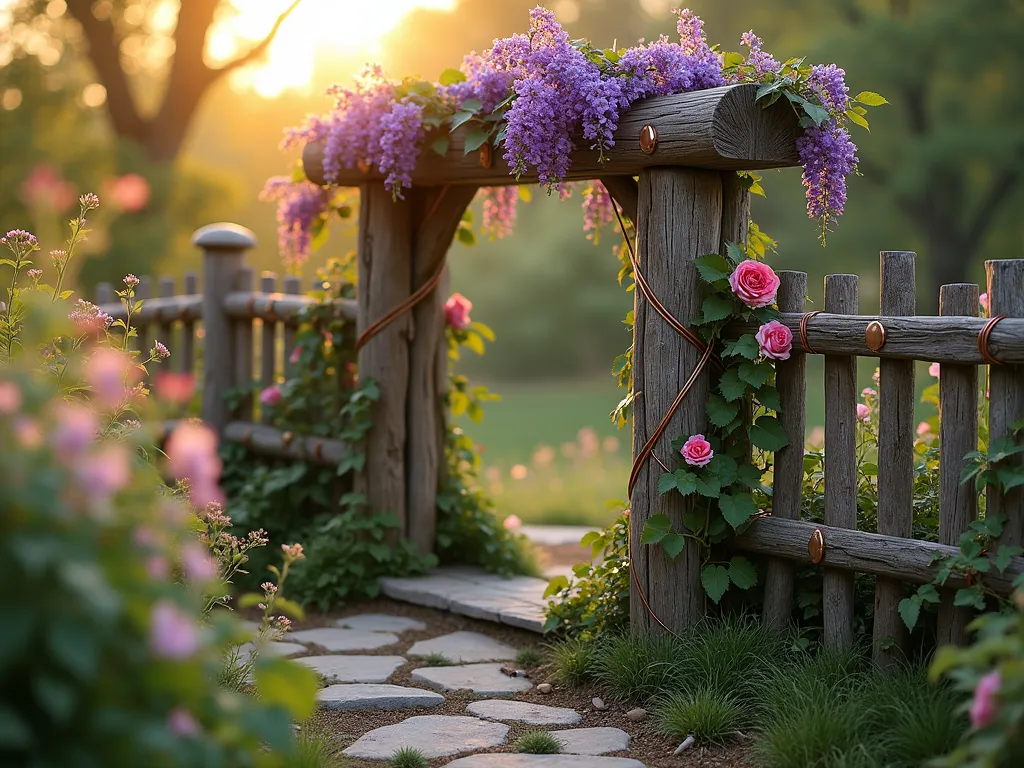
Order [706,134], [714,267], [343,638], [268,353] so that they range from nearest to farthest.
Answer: [706,134]
[714,267]
[343,638]
[268,353]

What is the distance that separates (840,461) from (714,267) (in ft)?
2.55

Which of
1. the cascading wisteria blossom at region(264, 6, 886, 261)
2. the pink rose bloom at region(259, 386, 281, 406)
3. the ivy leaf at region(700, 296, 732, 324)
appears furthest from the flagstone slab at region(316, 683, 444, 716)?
the pink rose bloom at region(259, 386, 281, 406)

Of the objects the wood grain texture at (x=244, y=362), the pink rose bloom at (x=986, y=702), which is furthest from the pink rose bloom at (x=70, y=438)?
the wood grain texture at (x=244, y=362)

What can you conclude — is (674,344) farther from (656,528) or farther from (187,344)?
(187,344)

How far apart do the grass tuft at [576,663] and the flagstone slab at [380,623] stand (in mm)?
1008

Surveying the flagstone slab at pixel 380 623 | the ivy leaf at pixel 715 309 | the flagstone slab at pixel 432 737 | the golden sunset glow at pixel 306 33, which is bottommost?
the flagstone slab at pixel 432 737

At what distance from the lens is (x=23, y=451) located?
1699mm

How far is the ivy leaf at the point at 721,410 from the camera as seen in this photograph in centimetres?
379

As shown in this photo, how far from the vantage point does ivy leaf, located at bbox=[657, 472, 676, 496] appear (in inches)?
149

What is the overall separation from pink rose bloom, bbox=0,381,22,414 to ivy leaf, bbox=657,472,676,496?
2.42 metres

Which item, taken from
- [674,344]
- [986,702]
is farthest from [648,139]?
[986,702]

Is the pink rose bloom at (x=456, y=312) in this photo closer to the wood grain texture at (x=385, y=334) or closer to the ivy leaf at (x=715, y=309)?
the wood grain texture at (x=385, y=334)

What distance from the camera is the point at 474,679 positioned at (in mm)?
4125

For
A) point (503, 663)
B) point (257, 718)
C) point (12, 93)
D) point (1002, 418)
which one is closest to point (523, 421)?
point (12, 93)
